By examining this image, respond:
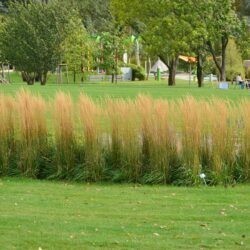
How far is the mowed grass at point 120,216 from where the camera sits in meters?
6.05

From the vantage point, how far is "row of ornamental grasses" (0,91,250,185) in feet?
31.0

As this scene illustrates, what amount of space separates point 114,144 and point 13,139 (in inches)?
62.1

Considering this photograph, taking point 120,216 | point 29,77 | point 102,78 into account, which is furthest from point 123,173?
point 102,78

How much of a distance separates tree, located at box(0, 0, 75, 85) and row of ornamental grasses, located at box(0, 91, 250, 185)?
114 feet

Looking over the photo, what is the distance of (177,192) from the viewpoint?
29.1 feet

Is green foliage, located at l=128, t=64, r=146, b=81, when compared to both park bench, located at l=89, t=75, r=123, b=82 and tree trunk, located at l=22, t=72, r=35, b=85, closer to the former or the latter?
park bench, located at l=89, t=75, r=123, b=82

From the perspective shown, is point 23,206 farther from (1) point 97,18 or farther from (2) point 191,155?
(1) point 97,18

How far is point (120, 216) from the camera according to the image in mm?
7215

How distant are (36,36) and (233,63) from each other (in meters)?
20.6

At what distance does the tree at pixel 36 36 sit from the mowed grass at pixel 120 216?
1398 inches

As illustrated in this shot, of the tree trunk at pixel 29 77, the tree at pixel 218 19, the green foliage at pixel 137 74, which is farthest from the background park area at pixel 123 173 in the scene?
the green foliage at pixel 137 74

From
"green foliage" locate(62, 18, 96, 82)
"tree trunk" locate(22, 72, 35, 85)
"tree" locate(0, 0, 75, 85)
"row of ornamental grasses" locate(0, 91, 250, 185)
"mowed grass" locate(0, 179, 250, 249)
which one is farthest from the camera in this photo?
"tree trunk" locate(22, 72, 35, 85)

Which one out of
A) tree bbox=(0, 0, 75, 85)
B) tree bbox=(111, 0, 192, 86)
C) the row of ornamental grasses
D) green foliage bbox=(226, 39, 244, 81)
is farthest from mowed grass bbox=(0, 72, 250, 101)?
green foliage bbox=(226, 39, 244, 81)

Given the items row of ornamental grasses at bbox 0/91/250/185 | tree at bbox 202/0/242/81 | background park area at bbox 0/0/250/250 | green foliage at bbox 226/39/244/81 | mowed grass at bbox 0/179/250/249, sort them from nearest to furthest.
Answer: mowed grass at bbox 0/179/250/249, background park area at bbox 0/0/250/250, row of ornamental grasses at bbox 0/91/250/185, tree at bbox 202/0/242/81, green foliage at bbox 226/39/244/81
